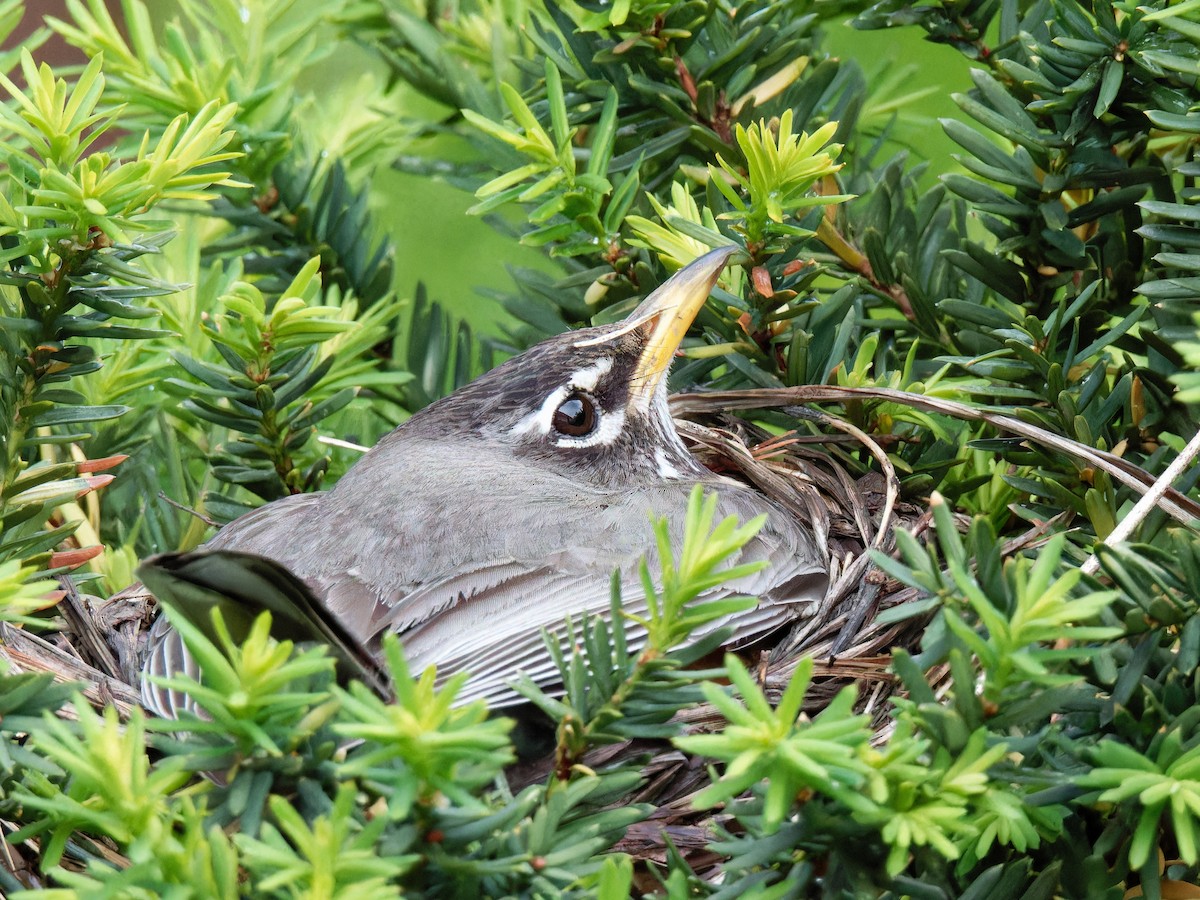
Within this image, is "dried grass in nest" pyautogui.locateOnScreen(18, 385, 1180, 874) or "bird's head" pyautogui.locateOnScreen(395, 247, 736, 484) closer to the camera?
"dried grass in nest" pyautogui.locateOnScreen(18, 385, 1180, 874)

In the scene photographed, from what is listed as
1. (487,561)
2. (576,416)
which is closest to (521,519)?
(487,561)

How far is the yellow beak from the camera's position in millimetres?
2141

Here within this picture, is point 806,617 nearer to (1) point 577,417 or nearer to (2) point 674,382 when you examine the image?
(2) point 674,382

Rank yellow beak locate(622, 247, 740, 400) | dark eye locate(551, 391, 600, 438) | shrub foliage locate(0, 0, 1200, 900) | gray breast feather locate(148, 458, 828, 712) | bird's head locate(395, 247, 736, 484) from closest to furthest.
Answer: shrub foliage locate(0, 0, 1200, 900) < gray breast feather locate(148, 458, 828, 712) < yellow beak locate(622, 247, 740, 400) < bird's head locate(395, 247, 736, 484) < dark eye locate(551, 391, 600, 438)

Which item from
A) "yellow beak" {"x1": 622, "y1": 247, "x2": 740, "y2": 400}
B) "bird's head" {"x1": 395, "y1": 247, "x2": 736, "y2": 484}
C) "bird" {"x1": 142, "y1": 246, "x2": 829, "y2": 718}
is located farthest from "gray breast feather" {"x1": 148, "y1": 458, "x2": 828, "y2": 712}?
"yellow beak" {"x1": 622, "y1": 247, "x2": 740, "y2": 400}

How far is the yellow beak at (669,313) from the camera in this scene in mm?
2141

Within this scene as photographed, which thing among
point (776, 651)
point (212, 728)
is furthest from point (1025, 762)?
point (776, 651)

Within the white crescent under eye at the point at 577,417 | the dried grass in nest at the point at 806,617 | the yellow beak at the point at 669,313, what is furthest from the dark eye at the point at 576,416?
the dried grass in nest at the point at 806,617

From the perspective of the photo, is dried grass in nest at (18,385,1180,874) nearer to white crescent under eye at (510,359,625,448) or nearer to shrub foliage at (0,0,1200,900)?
shrub foliage at (0,0,1200,900)

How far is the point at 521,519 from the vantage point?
229cm

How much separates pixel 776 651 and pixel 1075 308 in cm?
79

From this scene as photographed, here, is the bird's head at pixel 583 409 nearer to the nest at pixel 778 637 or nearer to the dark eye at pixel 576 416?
the dark eye at pixel 576 416

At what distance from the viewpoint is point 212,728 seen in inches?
43.2

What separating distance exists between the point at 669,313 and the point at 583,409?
404 millimetres
